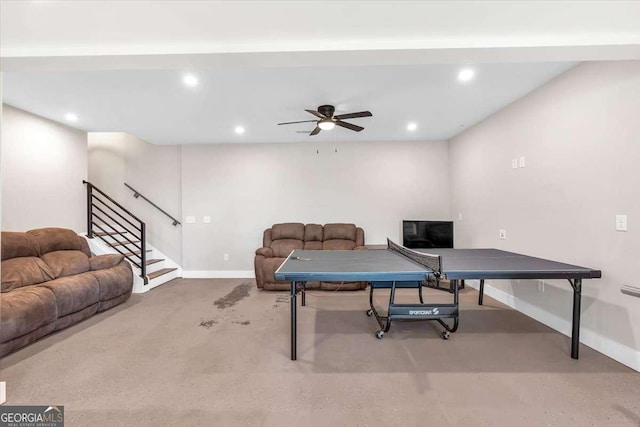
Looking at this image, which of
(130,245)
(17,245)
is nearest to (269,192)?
(130,245)

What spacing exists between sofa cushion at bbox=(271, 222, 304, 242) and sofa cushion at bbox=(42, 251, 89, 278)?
2.81 metres

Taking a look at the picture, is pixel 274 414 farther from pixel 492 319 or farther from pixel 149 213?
pixel 149 213

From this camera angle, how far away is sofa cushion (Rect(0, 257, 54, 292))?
2.95 meters

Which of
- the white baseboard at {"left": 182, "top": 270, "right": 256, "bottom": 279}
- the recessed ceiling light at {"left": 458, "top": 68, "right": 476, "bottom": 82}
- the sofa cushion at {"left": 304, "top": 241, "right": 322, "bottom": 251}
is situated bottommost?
the white baseboard at {"left": 182, "top": 270, "right": 256, "bottom": 279}

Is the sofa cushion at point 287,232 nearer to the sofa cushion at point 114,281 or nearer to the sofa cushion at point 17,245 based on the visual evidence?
the sofa cushion at point 114,281

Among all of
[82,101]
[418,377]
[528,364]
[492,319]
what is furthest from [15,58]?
[492,319]

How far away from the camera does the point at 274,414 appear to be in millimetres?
1805

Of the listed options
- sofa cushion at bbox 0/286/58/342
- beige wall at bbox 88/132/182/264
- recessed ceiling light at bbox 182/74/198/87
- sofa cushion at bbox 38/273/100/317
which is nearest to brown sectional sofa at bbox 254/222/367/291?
beige wall at bbox 88/132/182/264

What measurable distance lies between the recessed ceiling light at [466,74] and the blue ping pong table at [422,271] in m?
1.89

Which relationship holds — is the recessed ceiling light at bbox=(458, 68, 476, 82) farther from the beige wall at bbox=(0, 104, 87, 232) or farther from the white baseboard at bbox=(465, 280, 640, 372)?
the beige wall at bbox=(0, 104, 87, 232)

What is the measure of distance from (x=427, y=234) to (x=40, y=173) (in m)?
6.19

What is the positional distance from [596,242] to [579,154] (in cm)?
88

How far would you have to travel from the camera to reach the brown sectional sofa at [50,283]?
8.48 feet

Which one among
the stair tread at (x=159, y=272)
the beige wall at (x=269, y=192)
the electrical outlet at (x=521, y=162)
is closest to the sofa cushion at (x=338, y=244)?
the beige wall at (x=269, y=192)
